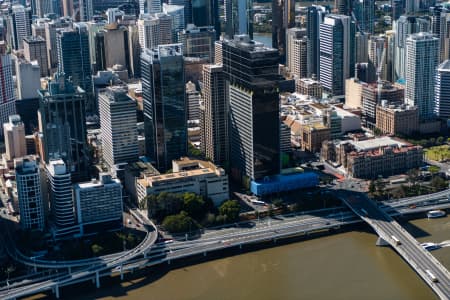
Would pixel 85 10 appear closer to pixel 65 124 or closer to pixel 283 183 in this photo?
pixel 65 124

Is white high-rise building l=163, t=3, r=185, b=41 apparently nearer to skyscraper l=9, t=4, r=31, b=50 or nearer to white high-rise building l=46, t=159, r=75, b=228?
skyscraper l=9, t=4, r=31, b=50

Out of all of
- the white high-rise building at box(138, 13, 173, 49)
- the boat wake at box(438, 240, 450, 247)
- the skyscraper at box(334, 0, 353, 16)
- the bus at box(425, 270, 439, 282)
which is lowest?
the boat wake at box(438, 240, 450, 247)

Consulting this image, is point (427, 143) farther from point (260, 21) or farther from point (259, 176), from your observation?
point (260, 21)

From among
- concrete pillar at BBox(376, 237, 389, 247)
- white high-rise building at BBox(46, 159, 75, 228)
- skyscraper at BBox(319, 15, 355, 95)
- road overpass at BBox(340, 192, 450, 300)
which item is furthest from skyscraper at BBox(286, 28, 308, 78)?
white high-rise building at BBox(46, 159, 75, 228)

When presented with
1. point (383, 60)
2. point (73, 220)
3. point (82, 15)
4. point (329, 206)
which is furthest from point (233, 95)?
point (82, 15)

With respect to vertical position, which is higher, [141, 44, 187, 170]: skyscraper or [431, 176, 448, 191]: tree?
[141, 44, 187, 170]: skyscraper

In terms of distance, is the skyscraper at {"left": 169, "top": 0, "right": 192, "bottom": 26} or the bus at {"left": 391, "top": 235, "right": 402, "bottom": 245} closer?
the bus at {"left": 391, "top": 235, "right": 402, "bottom": 245}

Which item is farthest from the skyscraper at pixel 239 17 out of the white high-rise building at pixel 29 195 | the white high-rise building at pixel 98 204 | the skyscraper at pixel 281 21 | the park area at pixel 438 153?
the white high-rise building at pixel 29 195

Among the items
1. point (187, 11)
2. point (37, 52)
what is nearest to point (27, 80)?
point (37, 52)
